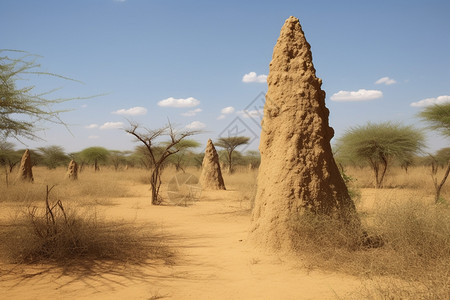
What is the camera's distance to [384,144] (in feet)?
45.2

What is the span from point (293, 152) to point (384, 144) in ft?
35.2

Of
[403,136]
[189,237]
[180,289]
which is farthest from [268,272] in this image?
[403,136]

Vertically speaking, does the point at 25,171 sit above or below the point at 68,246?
above

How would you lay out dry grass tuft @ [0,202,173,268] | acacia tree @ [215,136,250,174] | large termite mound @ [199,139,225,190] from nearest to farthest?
1. dry grass tuft @ [0,202,173,268]
2. large termite mound @ [199,139,225,190]
3. acacia tree @ [215,136,250,174]

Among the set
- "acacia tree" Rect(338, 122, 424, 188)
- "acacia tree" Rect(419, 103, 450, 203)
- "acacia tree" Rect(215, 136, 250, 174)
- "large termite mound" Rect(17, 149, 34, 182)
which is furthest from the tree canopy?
"acacia tree" Rect(215, 136, 250, 174)

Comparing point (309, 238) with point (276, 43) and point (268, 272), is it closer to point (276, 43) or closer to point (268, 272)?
point (268, 272)

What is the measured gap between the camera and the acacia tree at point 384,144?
1381 centimetres

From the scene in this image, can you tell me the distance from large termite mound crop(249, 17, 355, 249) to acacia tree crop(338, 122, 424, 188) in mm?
9954

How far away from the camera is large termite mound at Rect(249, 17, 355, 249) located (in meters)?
4.44

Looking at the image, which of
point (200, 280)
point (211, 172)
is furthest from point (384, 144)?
point (200, 280)

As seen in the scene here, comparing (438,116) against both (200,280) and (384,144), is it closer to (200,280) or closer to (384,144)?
(384,144)

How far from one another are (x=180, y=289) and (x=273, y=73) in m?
3.46

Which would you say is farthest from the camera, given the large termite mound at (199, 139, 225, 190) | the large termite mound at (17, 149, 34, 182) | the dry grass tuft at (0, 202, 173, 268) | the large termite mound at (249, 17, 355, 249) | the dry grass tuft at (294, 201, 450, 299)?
the large termite mound at (199, 139, 225, 190)

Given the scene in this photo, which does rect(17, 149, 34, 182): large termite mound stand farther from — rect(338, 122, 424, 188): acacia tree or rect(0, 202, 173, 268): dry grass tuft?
rect(338, 122, 424, 188): acacia tree
